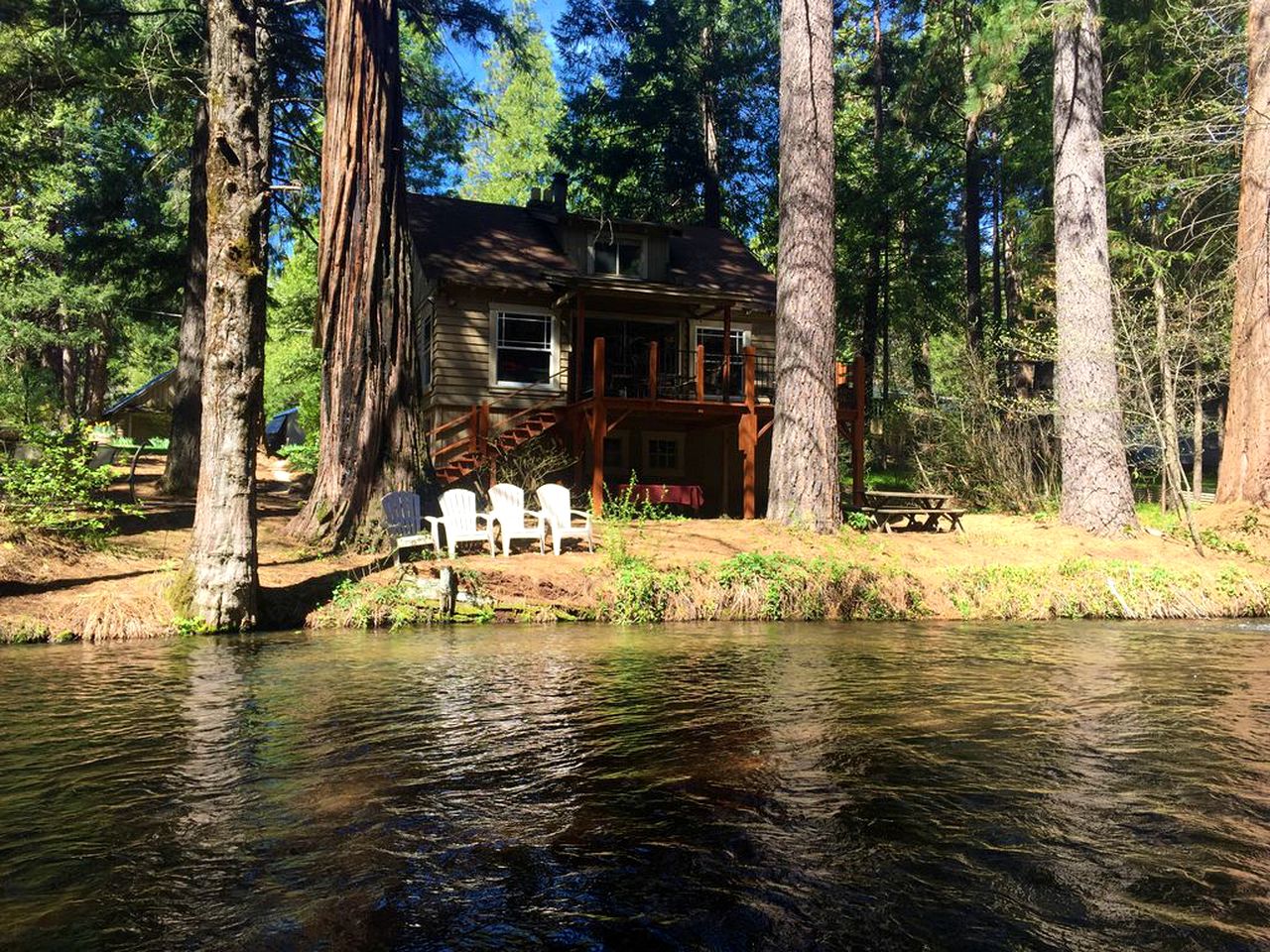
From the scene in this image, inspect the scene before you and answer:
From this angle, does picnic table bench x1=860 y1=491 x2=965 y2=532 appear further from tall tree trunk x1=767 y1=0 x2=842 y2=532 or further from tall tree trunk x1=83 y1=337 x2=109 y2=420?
tall tree trunk x1=83 y1=337 x2=109 y2=420

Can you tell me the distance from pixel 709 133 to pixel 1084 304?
57.6 ft

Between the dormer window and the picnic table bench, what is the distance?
869 centimetres

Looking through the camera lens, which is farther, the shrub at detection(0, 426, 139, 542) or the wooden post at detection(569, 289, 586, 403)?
the wooden post at detection(569, 289, 586, 403)

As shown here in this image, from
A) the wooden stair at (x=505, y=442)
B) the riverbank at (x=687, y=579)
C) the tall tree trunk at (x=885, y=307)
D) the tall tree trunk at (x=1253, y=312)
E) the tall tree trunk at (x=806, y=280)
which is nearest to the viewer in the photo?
the riverbank at (x=687, y=579)

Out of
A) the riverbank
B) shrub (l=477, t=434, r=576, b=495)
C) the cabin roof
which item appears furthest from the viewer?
the cabin roof

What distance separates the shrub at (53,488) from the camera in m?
10.1

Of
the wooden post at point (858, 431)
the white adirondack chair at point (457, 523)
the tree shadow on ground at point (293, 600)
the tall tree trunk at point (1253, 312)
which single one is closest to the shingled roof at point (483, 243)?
the wooden post at point (858, 431)

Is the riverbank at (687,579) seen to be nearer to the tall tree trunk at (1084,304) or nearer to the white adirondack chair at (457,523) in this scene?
the white adirondack chair at (457,523)

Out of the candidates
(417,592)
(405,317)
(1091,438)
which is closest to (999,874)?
A: (417,592)

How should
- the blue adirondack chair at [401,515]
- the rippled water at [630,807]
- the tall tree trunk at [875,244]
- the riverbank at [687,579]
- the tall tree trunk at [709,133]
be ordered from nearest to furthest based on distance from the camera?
1. the rippled water at [630,807]
2. the riverbank at [687,579]
3. the blue adirondack chair at [401,515]
4. the tall tree trunk at [875,244]
5. the tall tree trunk at [709,133]

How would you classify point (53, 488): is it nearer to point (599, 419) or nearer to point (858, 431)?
point (599, 419)

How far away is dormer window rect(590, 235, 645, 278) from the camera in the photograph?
70.0 ft

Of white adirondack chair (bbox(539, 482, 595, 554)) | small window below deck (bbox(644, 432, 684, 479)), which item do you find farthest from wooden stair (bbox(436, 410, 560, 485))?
white adirondack chair (bbox(539, 482, 595, 554))

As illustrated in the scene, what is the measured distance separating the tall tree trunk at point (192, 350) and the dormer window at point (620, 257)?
8476 millimetres
